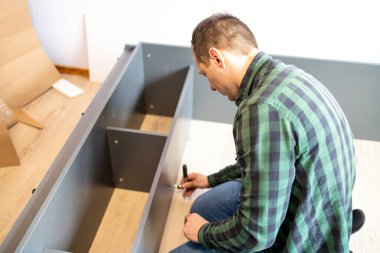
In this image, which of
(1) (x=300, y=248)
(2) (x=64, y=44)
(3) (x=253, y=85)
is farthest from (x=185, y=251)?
(2) (x=64, y=44)

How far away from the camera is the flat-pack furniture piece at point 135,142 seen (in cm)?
108

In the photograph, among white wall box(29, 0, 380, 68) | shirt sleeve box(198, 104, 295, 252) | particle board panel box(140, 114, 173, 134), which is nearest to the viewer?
shirt sleeve box(198, 104, 295, 252)

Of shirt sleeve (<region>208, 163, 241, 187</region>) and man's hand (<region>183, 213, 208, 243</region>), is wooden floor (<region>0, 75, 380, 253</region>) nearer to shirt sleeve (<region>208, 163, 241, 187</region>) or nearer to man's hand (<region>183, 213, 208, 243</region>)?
shirt sleeve (<region>208, 163, 241, 187</region>)

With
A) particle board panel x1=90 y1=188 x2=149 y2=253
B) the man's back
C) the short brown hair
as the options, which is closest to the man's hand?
the man's back

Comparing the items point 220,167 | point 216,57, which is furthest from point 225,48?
point 220,167

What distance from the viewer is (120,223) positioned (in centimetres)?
146

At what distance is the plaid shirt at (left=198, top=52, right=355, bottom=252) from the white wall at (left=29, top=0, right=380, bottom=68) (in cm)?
110

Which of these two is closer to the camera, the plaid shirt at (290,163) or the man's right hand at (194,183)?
the plaid shirt at (290,163)

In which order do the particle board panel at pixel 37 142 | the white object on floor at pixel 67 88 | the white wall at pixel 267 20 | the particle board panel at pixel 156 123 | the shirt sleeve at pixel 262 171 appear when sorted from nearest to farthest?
1. the shirt sleeve at pixel 262 171
2. the particle board panel at pixel 37 142
3. the white wall at pixel 267 20
4. the particle board panel at pixel 156 123
5. the white object on floor at pixel 67 88

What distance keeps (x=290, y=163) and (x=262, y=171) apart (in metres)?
0.06

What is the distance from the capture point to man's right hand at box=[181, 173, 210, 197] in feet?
4.61

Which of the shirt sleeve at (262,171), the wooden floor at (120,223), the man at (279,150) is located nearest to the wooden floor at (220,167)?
the wooden floor at (120,223)

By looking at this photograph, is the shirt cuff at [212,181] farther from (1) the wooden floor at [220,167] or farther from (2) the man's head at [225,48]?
(2) the man's head at [225,48]

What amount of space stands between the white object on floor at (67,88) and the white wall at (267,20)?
296 millimetres
